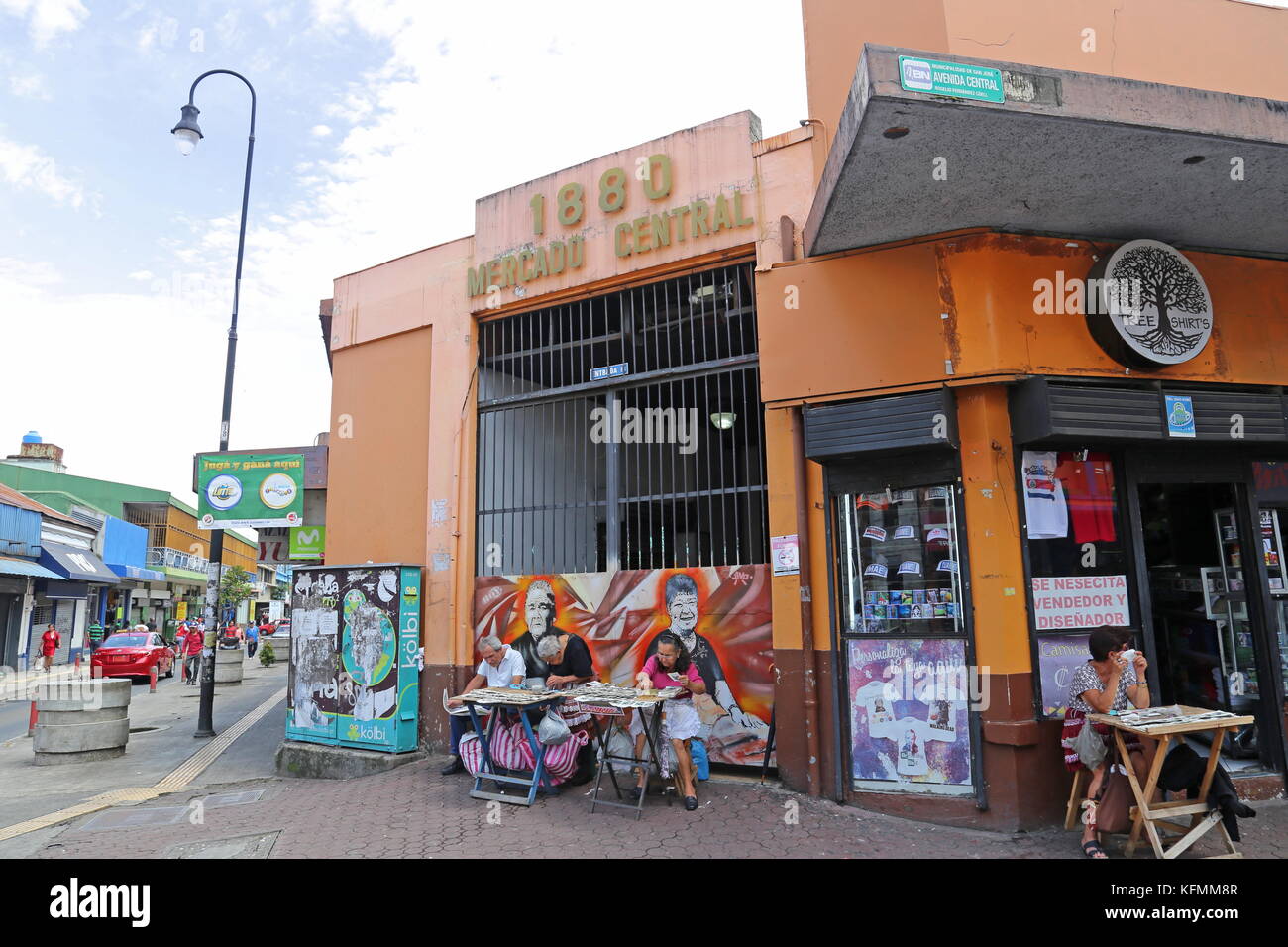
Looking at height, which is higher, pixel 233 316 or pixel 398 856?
pixel 233 316

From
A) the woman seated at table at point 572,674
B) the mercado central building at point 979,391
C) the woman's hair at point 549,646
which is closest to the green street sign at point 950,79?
the mercado central building at point 979,391

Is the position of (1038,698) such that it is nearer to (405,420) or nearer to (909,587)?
(909,587)

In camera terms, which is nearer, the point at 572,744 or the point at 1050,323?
the point at 1050,323

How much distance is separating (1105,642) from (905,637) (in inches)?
55.6

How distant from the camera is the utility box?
853 centimetres

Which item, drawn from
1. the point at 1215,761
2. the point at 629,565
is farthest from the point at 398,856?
the point at 1215,761

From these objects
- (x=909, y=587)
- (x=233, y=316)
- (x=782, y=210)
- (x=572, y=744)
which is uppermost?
(x=233, y=316)

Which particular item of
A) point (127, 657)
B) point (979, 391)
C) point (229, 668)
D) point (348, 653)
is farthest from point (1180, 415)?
point (127, 657)

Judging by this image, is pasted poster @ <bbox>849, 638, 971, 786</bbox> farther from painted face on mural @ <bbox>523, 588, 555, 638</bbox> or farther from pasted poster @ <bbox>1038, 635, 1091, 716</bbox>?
painted face on mural @ <bbox>523, 588, 555, 638</bbox>

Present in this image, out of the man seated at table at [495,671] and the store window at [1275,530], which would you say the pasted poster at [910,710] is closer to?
the store window at [1275,530]

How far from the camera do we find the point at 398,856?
552cm

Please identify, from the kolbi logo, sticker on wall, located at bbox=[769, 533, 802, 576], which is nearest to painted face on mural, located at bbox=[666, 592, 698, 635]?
sticker on wall, located at bbox=[769, 533, 802, 576]

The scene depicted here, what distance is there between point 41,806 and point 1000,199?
10.4 m

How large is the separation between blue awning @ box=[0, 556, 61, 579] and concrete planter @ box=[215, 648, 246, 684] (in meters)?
7.40
